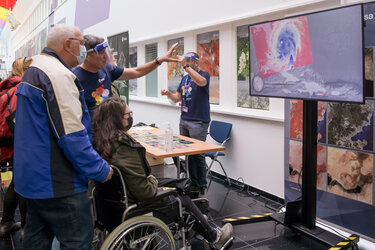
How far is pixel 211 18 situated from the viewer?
4602 mm

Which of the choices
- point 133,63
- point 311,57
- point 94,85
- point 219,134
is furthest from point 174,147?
point 133,63

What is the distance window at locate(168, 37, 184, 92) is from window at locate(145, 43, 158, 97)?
58 cm

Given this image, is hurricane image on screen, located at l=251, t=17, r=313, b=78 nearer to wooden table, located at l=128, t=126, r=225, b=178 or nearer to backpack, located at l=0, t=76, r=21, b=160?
wooden table, located at l=128, t=126, r=225, b=178

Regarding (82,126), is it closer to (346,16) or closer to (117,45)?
(346,16)

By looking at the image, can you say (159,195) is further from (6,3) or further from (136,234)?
(6,3)

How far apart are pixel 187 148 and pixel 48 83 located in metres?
1.66

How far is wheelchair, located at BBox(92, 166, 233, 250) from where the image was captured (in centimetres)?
190

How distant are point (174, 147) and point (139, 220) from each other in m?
1.18

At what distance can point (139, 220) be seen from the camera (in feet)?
6.35

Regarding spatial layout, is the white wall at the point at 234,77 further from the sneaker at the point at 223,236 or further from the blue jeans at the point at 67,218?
the blue jeans at the point at 67,218

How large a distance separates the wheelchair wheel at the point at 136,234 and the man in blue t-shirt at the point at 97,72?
111cm

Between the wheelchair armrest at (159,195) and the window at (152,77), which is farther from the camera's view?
the window at (152,77)

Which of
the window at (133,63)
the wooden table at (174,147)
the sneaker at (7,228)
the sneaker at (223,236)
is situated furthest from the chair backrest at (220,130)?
the window at (133,63)

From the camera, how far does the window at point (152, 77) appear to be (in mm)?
6602
